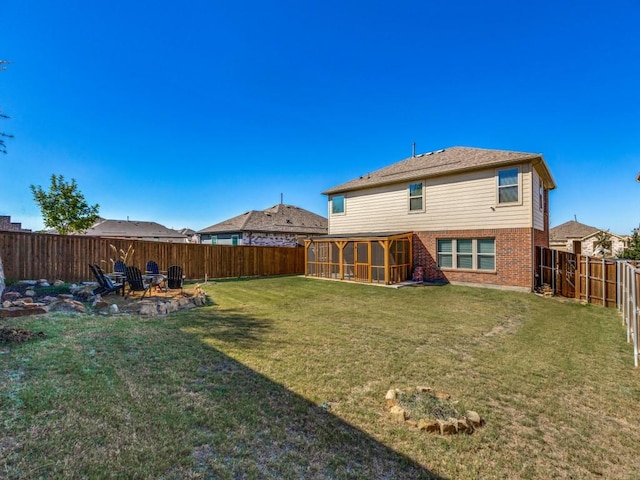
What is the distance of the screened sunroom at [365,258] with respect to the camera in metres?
13.8

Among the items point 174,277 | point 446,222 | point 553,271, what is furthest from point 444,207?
point 174,277

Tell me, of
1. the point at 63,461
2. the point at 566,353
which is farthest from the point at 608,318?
the point at 63,461

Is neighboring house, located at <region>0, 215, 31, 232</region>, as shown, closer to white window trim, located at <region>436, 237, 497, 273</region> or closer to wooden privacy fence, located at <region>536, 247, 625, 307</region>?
white window trim, located at <region>436, 237, 497, 273</region>

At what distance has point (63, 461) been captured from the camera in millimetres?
2092

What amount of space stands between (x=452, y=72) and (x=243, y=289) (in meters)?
12.8

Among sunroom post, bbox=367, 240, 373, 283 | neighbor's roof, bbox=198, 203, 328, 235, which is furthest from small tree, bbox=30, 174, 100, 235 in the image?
sunroom post, bbox=367, 240, 373, 283

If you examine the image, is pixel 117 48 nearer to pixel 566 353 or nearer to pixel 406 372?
pixel 406 372

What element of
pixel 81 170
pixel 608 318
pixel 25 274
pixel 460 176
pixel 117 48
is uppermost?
pixel 117 48

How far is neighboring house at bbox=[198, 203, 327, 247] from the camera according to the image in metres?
22.3

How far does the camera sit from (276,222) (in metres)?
24.4

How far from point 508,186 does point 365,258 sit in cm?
677

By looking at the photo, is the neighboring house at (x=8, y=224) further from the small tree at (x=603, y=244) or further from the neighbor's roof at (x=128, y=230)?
the small tree at (x=603, y=244)

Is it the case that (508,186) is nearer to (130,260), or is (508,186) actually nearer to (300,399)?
(300,399)

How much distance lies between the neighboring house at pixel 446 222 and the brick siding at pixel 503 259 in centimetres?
3
